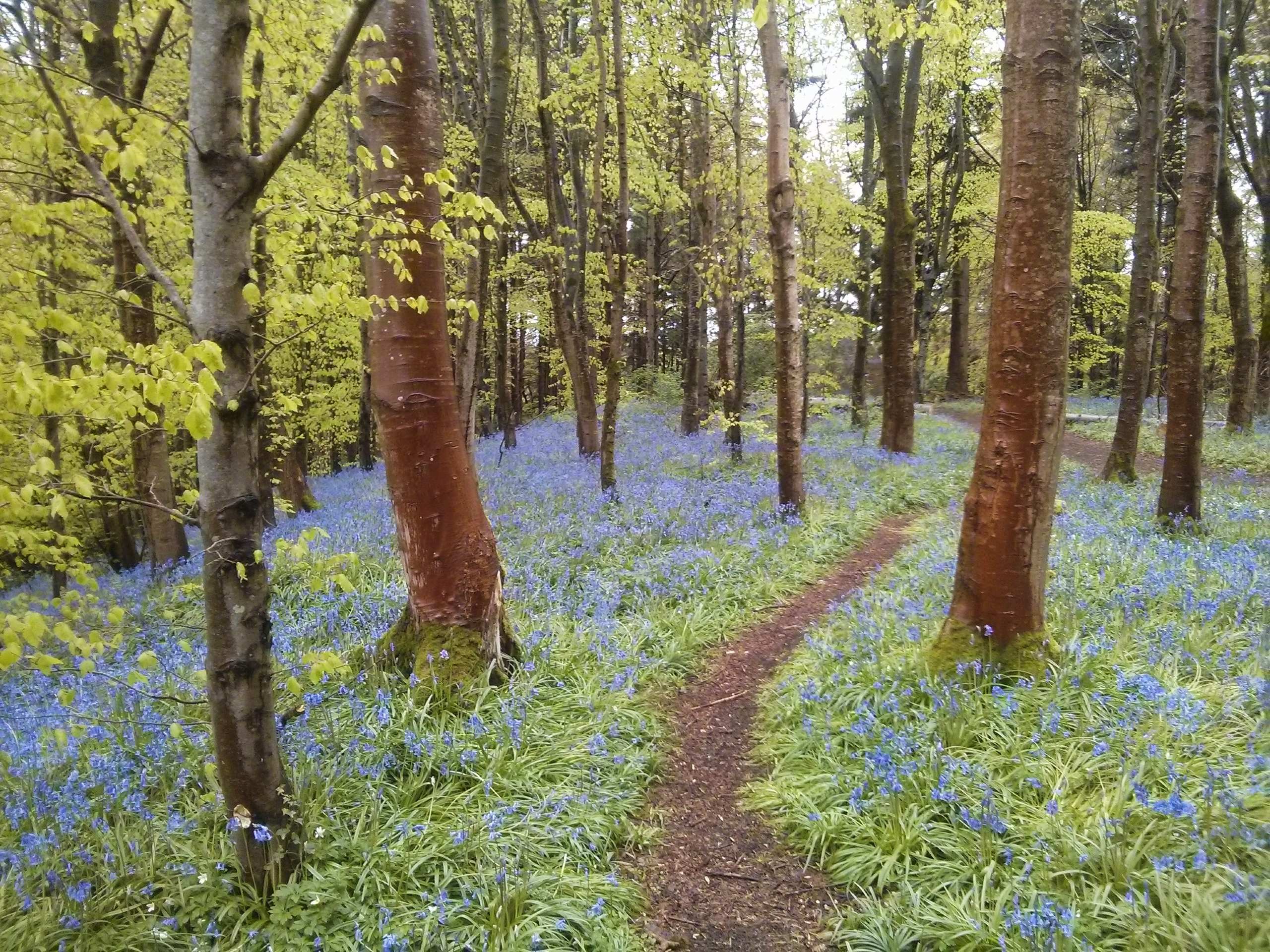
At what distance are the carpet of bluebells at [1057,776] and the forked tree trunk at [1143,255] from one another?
19.6 feet

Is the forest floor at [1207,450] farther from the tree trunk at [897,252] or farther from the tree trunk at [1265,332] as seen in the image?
the tree trunk at [897,252]

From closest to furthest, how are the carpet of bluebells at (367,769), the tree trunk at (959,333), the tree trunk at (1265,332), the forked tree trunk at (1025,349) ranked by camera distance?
1. the carpet of bluebells at (367,769)
2. the forked tree trunk at (1025,349)
3. the tree trunk at (1265,332)
4. the tree trunk at (959,333)

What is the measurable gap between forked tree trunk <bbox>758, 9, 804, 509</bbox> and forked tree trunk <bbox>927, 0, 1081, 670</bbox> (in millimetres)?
4816

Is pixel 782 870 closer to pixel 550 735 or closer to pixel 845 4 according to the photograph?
pixel 550 735

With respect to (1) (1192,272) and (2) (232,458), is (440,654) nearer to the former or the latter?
(2) (232,458)

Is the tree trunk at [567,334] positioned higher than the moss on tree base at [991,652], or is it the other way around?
the tree trunk at [567,334]

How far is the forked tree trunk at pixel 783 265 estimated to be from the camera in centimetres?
869

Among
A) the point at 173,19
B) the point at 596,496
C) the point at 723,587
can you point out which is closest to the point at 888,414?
the point at 596,496

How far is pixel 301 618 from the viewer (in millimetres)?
6664

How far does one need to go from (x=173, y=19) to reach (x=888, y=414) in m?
14.9

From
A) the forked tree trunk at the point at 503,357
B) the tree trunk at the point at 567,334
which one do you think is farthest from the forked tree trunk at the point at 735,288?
the forked tree trunk at the point at 503,357

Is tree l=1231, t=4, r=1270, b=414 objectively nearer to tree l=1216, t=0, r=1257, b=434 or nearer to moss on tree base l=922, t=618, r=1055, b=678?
tree l=1216, t=0, r=1257, b=434

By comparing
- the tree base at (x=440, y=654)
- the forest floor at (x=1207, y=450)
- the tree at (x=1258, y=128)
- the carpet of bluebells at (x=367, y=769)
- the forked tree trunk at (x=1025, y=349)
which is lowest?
the carpet of bluebells at (x=367, y=769)

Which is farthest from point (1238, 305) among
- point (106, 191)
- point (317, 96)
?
point (106, 191)
